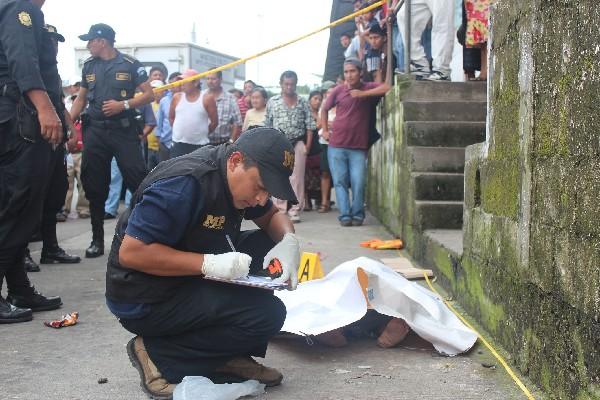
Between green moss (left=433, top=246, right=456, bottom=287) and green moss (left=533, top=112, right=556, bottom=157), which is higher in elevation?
green moss (left=533, top=112, right=556, bottom=157)

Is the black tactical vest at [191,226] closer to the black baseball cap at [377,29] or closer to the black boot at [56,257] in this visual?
the black boot at [56,257]

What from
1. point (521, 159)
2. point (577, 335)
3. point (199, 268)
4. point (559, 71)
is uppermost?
point (559, 71)

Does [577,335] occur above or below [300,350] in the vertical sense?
above

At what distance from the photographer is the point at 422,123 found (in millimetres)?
6668

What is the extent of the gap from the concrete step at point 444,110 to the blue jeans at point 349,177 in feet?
6.99

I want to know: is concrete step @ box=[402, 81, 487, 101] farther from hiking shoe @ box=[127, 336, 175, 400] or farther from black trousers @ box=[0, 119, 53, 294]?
hiking shoe @ box=[127, 336, 175, 400]

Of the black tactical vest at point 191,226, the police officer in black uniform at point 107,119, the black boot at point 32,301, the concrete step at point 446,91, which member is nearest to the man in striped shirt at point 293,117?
the concrete step at point 446,91

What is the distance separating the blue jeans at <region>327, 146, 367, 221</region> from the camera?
895 centimetres

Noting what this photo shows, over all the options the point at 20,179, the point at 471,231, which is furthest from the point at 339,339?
the point at 20,179

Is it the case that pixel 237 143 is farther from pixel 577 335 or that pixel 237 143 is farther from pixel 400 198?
pixel 400 198

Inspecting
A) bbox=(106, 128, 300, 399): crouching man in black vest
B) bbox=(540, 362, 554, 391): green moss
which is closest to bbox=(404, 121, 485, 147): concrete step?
bbox=(106, 128, 300, 399): crouching man in black vest

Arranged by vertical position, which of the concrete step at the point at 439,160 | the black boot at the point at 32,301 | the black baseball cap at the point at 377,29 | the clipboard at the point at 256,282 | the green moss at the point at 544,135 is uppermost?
the black baseball cap at the point at 377,29

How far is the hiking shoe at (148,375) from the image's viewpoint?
3162 millimetres

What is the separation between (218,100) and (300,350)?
241 inches
